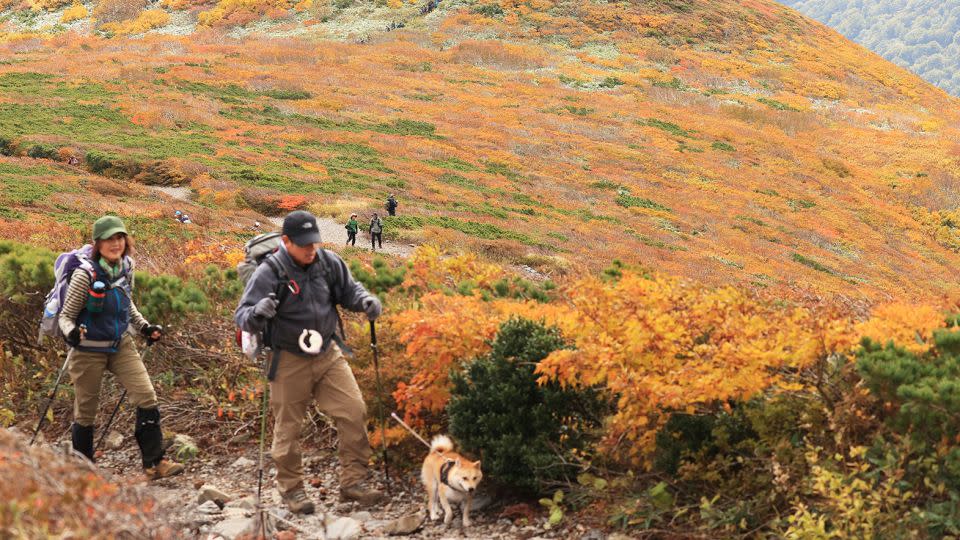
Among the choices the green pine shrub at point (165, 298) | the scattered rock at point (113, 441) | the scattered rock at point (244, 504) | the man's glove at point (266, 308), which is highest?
the man's glove at point (266, 308)

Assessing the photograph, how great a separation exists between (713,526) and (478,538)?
144 centimetres

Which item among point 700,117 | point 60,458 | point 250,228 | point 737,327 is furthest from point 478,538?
point 700,117

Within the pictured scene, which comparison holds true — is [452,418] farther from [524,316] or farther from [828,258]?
[828,258]

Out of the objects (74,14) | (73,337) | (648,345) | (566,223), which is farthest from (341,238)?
(74,14)

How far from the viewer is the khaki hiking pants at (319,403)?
5.34m

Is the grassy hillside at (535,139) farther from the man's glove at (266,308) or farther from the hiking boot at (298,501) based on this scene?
the man's glove at (266,308)

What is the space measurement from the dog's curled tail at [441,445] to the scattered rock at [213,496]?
1581mm

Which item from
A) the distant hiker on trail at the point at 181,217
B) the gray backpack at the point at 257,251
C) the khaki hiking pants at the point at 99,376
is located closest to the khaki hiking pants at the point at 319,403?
the gray backpack at the point at 257,251

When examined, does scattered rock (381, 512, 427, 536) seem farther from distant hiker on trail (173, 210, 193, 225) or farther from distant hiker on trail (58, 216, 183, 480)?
distant hiker on trail (173, 210, 193, 225)

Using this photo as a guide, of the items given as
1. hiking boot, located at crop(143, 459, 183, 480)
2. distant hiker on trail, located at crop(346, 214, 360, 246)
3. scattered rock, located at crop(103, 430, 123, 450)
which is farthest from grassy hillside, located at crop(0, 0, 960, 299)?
scattered rock, located at crop(103, 430, 123, 450)

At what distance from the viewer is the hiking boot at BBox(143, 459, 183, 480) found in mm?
6176

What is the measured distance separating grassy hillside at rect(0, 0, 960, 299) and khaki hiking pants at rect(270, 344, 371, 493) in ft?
15.8

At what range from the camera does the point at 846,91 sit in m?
63.2

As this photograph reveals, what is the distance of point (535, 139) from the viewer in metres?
41.9
